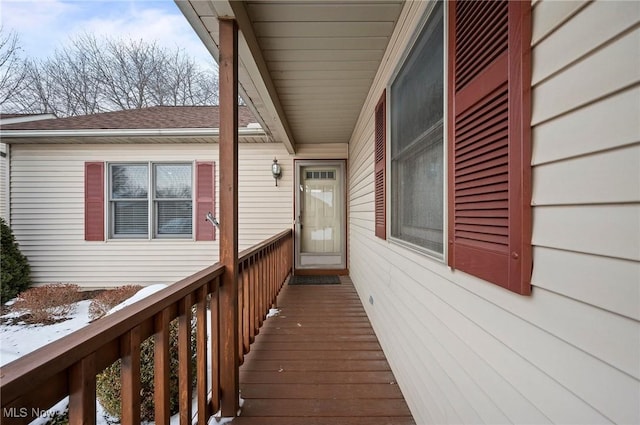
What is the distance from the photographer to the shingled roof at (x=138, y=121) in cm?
503

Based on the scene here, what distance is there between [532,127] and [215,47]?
209cm

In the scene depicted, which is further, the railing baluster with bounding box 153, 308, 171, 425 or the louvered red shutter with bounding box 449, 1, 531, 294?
the railing baluster with bounding box 153, 308, 171, 425

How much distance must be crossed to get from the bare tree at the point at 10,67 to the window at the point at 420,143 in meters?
6.21

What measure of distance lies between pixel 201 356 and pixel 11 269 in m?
5.66

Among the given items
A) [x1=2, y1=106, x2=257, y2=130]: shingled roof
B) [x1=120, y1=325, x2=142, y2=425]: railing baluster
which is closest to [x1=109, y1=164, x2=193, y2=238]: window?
[x1=2, y1=106, x2=257, y2=130]: shingled roof

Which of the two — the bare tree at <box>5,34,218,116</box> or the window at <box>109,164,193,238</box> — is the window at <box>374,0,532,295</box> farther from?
the bare tree at <box>5,34,218,116</box>

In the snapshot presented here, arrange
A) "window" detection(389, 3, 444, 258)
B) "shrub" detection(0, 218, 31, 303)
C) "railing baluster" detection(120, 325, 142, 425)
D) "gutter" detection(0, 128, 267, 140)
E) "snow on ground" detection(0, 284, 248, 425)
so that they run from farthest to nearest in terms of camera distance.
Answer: "gutter" detection(0, 128, 267, 140) → "shrub" detection(0, 218, 31, 303) → "snow on ground" detection(0, 284, 248, 425) → "window" detection(389, 3, 444, 258) → "railing baluster" detection(120, 325, 142, 425)

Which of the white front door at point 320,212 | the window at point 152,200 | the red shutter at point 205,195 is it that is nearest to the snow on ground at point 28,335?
the window at point 152,200

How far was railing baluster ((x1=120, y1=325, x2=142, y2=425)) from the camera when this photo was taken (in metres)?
0.90

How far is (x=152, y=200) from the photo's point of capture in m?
5.32

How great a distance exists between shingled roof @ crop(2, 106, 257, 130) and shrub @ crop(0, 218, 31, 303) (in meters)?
1.89

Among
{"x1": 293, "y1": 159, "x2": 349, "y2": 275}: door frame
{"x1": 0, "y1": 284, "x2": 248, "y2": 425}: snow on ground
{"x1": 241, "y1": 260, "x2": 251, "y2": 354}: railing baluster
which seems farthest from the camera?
{"x1": 293, "y1": 159, "x2": 349, "y2": 275}: door frame

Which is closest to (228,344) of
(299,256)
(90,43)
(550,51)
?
(550,51)

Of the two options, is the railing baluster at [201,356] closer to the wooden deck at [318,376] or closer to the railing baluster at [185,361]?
the railing baluster at [185,361]
